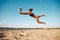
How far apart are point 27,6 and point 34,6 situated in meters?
0.12

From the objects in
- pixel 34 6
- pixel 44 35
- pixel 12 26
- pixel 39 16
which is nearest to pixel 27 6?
pixel 34 6

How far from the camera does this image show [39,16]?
7.00ft

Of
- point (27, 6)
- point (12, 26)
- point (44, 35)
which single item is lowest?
point (44, 35)

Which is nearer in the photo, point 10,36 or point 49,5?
point 10,36

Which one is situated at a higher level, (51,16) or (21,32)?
(51,16)

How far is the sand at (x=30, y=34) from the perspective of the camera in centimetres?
207

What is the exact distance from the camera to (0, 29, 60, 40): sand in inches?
81.6

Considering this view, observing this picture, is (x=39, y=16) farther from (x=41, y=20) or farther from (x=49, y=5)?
(x=49, y=5)

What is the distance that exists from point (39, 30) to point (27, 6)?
1.49 feet

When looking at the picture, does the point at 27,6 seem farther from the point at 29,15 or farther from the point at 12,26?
the point at 12,26

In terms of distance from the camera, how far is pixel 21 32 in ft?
6.91

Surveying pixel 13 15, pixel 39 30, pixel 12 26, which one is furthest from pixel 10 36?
pixel 39 30

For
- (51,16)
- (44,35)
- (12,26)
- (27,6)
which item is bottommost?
(44,35)

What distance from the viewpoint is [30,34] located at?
211cm
